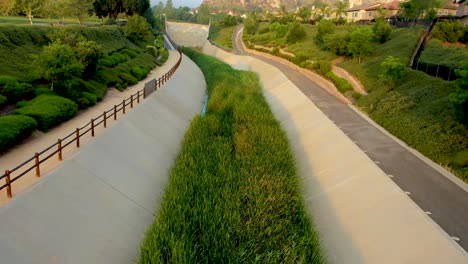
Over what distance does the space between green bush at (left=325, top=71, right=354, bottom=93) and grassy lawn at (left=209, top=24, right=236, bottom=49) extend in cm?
5855

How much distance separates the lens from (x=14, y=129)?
17.7 meters

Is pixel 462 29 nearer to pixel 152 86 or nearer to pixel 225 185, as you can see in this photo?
pixel 152 86

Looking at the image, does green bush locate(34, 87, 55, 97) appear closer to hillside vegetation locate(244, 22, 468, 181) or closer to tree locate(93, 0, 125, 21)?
hillside vegetation locate(244, 22, 468, 181)

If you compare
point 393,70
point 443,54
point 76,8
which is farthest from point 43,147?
point 76,8

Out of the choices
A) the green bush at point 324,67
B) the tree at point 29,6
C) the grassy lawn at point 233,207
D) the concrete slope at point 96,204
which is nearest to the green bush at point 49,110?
the concrete slope at point 96,204

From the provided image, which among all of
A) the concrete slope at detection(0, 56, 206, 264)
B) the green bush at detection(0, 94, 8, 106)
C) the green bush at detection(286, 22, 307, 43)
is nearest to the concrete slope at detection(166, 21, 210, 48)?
the green bush at detection(286, 22, 307, 43)

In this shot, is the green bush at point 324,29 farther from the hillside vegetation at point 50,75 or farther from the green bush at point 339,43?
the hillside vegetation at point 50,75

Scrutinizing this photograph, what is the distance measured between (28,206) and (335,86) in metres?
43.0

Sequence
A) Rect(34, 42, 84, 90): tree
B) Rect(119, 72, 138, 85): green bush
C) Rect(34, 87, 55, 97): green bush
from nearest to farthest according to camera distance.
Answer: Rect(34, 87, 55, 97): green bush
Rect(34, 42, 84, 90): tree
Rect(119, 72, 138, 85): green bush

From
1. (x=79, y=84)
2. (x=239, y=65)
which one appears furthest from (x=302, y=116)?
(x=239, y=65)

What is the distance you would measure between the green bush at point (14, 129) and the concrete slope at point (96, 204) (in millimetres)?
3909

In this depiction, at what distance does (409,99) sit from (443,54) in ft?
39.0

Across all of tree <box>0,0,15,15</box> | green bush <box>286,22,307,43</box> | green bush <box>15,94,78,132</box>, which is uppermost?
tree <box>0,0,15,15</box>

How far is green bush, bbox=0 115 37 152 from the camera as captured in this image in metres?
16.8
